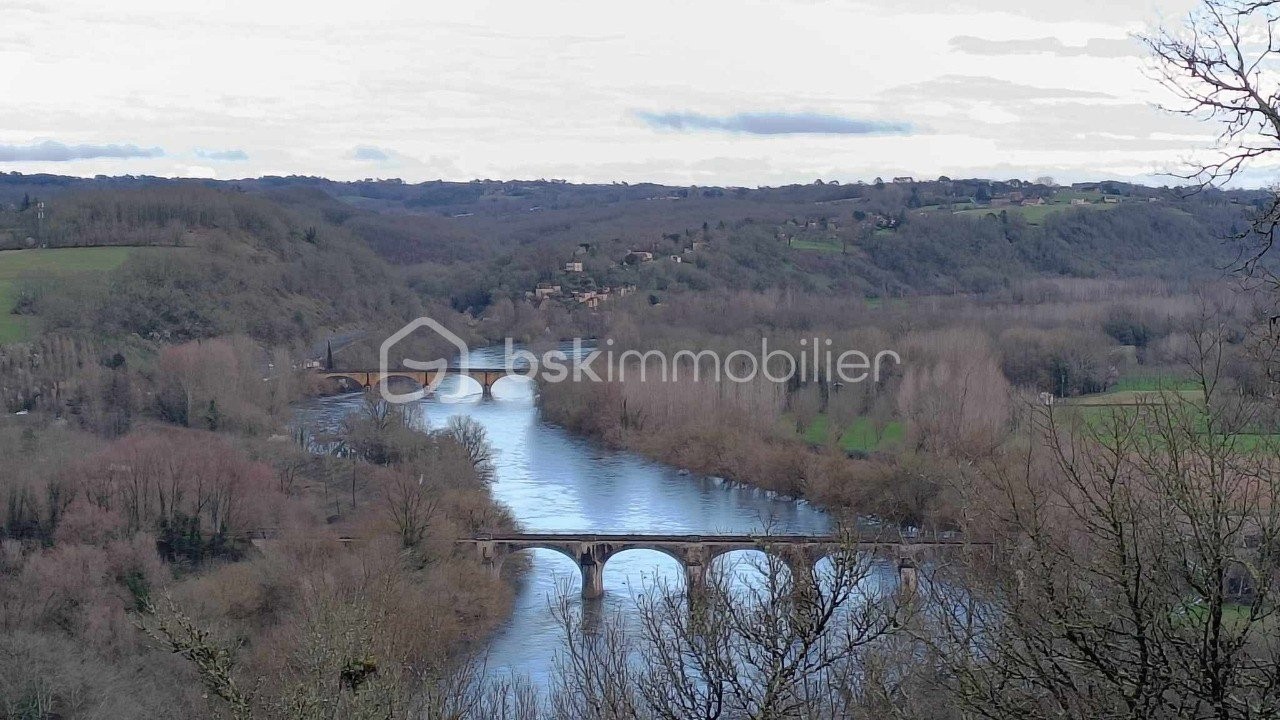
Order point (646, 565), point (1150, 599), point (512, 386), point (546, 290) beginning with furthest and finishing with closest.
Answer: point (546, 290)
point (512, 386)
point (646, 565)
point (1150, 599)

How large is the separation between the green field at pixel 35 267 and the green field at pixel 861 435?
17927 mm

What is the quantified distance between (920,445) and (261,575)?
11.9m

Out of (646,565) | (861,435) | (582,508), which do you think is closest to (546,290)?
(861,435)

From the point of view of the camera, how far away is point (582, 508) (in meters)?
21.7

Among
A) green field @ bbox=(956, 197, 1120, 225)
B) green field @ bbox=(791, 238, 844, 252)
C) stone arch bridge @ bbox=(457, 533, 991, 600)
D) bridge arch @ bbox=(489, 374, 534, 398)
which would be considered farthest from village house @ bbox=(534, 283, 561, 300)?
stone arch bridge @ bbox=(457, 533, 991, 600)

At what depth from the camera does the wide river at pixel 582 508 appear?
15.5 metres

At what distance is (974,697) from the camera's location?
3109 millimetres

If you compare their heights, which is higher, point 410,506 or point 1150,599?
point 1150,599

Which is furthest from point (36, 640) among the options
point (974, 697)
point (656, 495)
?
point (656, 495)

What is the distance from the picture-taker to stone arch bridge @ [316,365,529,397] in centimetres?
3719

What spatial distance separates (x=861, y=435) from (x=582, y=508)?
23.8 ft

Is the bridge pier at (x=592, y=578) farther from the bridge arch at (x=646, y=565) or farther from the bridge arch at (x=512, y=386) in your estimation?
the bridge arch at (x=512, y=386)

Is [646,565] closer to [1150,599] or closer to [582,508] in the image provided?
[582,508]

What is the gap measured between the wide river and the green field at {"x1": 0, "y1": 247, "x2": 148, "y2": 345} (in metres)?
7.30
